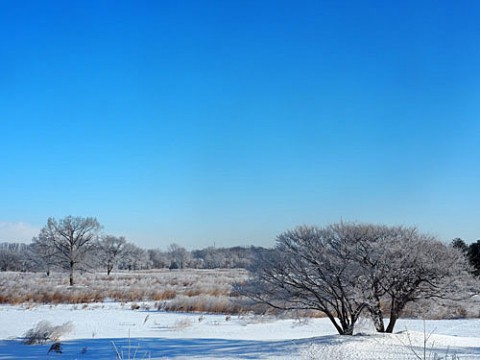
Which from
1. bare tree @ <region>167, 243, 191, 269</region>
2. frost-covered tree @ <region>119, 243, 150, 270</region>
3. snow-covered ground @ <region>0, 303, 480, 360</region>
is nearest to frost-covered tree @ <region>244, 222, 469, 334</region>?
snow-covered ground @ <region>0, 303, 480, 360</region>

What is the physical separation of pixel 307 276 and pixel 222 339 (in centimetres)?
292

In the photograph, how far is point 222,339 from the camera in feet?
39.2

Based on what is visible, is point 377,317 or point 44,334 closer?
point 377,317

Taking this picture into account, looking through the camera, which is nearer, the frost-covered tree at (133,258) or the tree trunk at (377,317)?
the tree trunk at (377,317)

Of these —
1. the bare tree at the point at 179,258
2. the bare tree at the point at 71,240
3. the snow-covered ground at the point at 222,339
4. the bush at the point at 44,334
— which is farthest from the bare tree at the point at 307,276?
the bare tree at the point at 179,258

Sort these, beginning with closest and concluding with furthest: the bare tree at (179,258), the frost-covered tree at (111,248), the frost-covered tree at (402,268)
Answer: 1. the frost-covered tree at (402,268)
2. the frost-covered tree at (111,248)
3. the bare tree at (179,258)

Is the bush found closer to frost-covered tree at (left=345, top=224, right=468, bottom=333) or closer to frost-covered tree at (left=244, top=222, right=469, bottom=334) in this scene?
frost-covered tree at (left=244, top=222, right=469, bottom=334)

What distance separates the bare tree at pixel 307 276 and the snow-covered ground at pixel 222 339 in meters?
0.65

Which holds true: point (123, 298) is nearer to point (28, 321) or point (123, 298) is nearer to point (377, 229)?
point (28, 321)

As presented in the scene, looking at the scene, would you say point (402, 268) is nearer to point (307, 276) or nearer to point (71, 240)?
point (307, 276)

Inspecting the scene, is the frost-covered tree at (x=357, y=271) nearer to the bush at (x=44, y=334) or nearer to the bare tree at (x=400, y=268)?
the bare tree at (x=400, y=268)

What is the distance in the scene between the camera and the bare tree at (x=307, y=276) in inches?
426

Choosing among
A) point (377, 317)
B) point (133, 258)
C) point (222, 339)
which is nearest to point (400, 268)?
point (377, 317)

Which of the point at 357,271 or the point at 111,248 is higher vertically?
the point at 111,248
